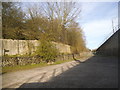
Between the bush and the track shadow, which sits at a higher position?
the bush

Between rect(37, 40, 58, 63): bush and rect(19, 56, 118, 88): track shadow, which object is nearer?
rect(19, 56, 118, 88): track shadow

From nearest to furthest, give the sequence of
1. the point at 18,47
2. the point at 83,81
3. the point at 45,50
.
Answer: the point at 83,81 < the point at 18,47 < the point at 45,50

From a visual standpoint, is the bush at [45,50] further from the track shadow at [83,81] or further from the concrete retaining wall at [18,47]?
the track shadow at [83,81]

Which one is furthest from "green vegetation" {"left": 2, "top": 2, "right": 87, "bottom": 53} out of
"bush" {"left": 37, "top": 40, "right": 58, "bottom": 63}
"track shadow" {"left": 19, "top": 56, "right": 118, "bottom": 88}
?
"track shadow" {"left": 19, "top": 56, "right": 118, "bottom": 88}

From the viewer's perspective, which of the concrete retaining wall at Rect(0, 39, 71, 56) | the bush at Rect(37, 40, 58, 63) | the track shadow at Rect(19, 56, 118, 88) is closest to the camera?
the track shadow at Rect(19, 56, 118, 88)

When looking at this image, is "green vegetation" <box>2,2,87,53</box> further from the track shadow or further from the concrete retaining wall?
the track shadow

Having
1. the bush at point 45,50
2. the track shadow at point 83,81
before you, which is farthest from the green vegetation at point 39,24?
the track shadow at point 83,81

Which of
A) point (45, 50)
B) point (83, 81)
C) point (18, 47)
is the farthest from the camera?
point (45, 50)

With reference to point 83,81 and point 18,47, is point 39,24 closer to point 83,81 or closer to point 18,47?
point 18,47

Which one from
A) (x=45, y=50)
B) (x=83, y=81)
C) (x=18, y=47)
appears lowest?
(x=83, y=81)

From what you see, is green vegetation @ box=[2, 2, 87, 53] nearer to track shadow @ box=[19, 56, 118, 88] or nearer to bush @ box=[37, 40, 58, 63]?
bush @ box=[37, 40, 58, 63]

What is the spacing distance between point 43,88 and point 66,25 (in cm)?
2267

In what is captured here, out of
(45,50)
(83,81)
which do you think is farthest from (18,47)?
(83,81)

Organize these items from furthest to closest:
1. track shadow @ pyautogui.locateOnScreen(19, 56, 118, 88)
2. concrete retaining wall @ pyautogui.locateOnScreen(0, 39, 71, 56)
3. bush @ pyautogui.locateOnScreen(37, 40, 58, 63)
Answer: bush @ pyautogui.locateOnScreen(37, 40, 58, 63) < concrete retaining wall @ pyautogui.locateOnScreen(0, 39, 71, 56) < track shadow @ pyautogui.locateOnScreen(19, 56, 118, 88)
